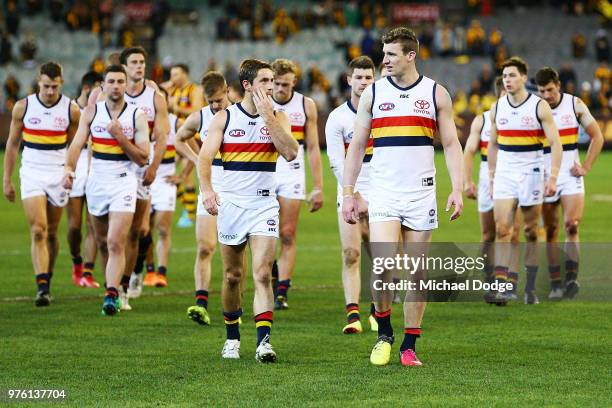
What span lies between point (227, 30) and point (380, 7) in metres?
6.58

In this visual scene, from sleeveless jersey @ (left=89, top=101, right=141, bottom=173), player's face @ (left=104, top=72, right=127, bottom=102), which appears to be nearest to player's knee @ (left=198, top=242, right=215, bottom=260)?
sleeveless jersey @ (left=89, top=101, right=141, bottom=173)

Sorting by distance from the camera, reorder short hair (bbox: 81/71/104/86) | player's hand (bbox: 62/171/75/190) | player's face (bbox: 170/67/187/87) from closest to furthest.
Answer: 1. player's hand (bbox: 62/171/75/190)
2. short hair (bbox: 81/71/104/86)
3. player's face (bbox: 170/67/187/87)

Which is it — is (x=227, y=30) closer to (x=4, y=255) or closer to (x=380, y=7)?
(x=380, y=7)

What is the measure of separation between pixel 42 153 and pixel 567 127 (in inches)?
227

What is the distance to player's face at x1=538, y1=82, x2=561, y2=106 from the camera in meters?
13.8

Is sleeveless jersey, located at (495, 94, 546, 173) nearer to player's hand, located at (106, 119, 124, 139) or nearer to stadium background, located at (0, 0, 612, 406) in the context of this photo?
stadium background, located at (0, 0, 612, 406)

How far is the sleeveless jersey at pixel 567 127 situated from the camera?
13992mm

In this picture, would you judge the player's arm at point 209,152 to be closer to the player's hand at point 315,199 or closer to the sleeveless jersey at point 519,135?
the player's hand at point 315,199

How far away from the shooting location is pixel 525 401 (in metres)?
8.01

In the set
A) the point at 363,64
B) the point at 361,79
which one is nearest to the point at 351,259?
the point at 361,79

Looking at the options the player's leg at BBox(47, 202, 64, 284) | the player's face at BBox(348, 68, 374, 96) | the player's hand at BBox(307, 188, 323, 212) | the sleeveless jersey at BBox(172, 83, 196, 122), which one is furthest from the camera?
the sleeveless jersey at BBox(172, 83, 196, 122)

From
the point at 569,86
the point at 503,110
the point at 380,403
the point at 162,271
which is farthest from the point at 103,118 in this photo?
the point at 569,86

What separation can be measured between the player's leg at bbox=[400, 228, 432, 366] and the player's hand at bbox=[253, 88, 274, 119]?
4.50 feet

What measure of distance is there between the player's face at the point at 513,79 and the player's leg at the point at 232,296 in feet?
14.5
